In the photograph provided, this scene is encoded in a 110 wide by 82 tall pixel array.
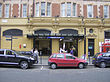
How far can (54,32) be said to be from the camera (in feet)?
55.1

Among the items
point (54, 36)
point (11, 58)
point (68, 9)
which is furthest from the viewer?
point (68, 9)

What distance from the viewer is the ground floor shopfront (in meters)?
16.8

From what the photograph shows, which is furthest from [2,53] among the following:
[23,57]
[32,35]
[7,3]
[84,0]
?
[84,0]

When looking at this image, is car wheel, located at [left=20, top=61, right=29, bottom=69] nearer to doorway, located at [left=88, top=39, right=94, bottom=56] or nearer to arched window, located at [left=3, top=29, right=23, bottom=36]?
arched window, located at [left=3, top=29, right=23, bottom=36]

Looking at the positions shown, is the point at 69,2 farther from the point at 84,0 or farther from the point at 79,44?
the point at 79,44

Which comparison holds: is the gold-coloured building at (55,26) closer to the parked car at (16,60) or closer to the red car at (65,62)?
the red car at (65,62)

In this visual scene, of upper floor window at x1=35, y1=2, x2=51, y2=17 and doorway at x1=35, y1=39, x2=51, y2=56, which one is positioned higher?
upper floor window at x1=35, y1=2, x2=51, y2=17

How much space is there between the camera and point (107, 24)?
679 inches

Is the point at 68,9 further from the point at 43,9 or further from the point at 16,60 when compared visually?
the point at 16,60

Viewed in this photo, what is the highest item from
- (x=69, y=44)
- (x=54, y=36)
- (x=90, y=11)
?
(x=90, y=11)

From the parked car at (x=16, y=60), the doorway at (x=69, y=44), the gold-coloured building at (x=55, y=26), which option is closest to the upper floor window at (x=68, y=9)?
the gold-coloured building at (x=55, y=26)

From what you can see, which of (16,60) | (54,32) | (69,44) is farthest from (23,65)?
(69,44)

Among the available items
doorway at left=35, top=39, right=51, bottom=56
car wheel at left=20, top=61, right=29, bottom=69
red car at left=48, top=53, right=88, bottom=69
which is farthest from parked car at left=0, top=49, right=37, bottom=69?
doorway at left=35, top=39, right=51, bottom=56

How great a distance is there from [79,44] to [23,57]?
9.65m
